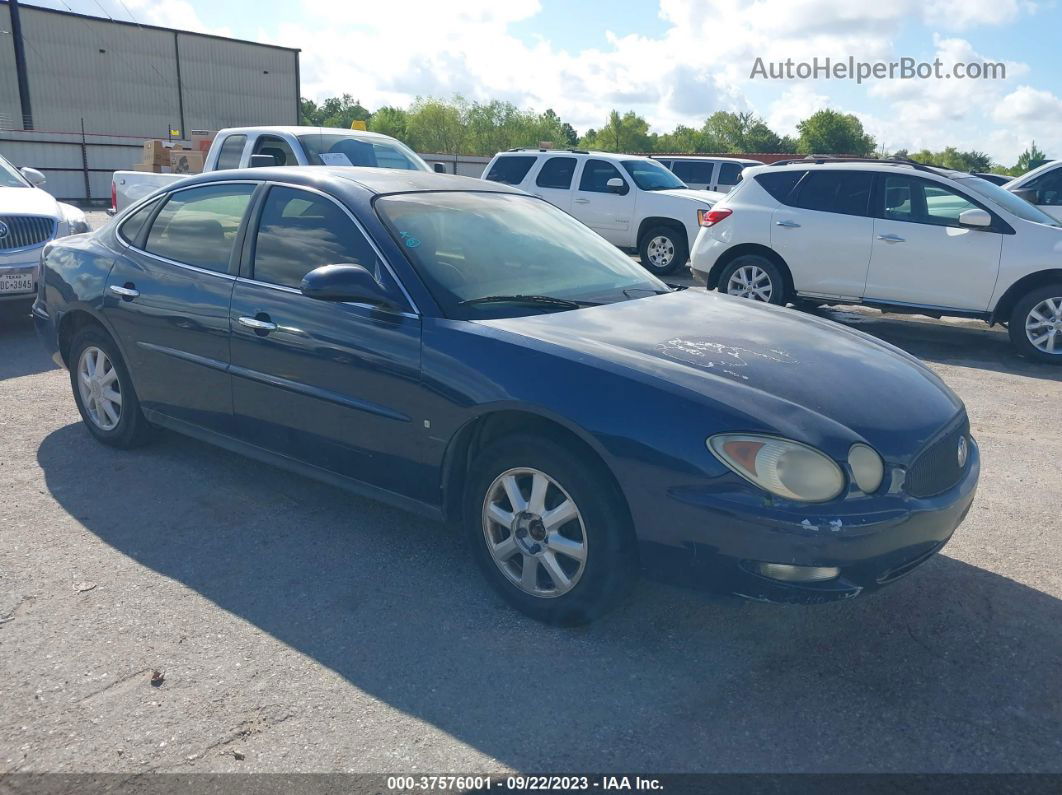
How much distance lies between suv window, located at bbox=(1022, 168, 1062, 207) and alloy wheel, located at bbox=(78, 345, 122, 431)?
38.8ft

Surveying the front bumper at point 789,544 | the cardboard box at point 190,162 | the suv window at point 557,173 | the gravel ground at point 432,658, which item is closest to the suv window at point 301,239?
the gravel ground at point 432,658

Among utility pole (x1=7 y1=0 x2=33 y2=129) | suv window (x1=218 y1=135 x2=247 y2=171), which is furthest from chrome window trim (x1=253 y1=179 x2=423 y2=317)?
utility pole (x1=7 y1=0 x2=33 y2=129)

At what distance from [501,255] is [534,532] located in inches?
54.3

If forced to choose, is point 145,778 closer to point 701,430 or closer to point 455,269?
point 701,430

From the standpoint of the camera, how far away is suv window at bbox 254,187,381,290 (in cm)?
396

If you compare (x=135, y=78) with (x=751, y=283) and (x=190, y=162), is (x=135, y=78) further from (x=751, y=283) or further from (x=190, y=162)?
(x=751, y=283)

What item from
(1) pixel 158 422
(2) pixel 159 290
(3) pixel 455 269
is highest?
(3) pixel 455 269

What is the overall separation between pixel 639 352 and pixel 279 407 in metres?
1.74

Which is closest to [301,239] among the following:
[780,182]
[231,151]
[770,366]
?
[770,366]

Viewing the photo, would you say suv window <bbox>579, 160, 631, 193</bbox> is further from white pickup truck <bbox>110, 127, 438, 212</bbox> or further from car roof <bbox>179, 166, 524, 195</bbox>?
car roof <bbox>179, 166, 524, 195</bbox>

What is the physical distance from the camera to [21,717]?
2.83 meters

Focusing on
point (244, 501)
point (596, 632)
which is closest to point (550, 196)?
point (244, 501)

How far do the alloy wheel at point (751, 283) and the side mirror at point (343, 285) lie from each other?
260 inches

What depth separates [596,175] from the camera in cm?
1469
